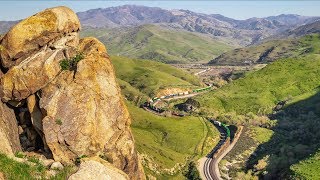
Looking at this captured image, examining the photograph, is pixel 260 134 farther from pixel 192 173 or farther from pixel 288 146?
pixel 192 173

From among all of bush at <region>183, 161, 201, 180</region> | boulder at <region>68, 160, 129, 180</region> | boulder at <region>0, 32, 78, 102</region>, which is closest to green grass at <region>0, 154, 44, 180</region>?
boulder at <region>68, 160, 129, 180</region>

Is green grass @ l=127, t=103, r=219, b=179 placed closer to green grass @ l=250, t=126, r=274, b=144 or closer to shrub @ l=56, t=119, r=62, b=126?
green grass @ l=250, t=126, r=274, b=144

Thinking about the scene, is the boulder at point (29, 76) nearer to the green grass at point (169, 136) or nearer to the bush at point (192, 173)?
the green grass at point (169, 136)

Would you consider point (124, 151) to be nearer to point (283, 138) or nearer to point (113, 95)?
point (113, 95)

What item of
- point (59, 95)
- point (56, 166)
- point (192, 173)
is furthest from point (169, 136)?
point (56, 166)

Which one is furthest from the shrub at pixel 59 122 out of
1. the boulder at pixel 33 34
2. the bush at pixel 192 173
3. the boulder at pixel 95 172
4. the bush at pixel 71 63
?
the bush at pixel 192 173

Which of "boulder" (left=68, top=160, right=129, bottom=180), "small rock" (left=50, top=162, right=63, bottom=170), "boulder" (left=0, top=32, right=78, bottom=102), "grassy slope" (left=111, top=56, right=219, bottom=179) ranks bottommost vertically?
"grassy slope" (left=111, top=56, right=219, bottom=179)
